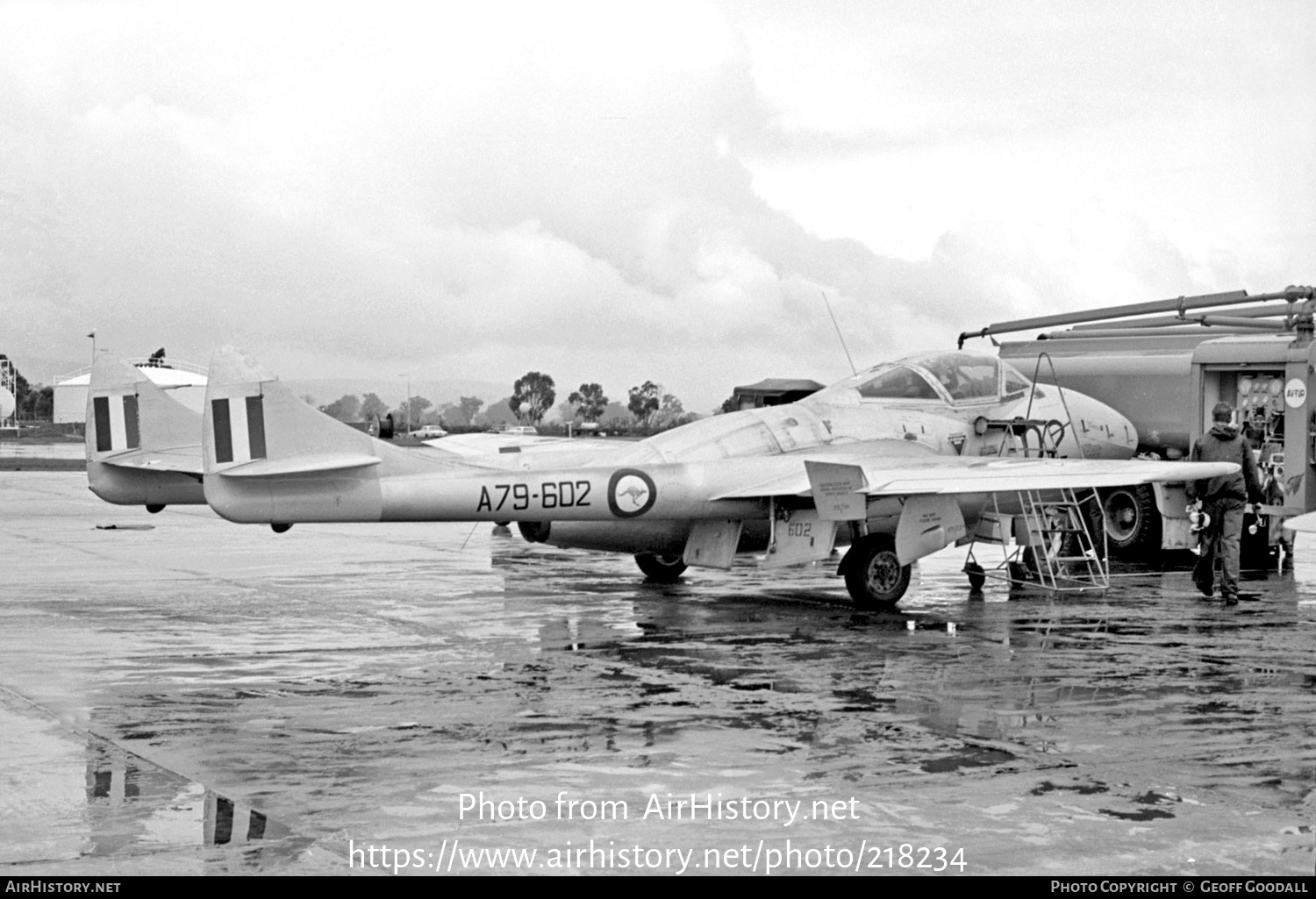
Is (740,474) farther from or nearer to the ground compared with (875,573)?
farther from the ground

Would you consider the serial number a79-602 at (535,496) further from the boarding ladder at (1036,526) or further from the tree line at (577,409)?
the tree line at (577,409)

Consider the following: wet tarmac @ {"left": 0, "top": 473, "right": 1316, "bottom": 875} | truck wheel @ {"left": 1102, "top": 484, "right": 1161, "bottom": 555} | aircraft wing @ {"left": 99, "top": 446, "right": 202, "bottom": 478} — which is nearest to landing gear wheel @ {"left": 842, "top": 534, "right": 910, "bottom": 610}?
wet tarmac @ {"left": 0, "top": 473, "right": 1316, "bottom": 875}

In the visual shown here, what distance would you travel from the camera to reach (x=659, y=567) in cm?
1795

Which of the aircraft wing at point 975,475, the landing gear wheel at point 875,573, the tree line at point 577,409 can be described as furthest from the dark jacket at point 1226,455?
the tree line at point 577,409

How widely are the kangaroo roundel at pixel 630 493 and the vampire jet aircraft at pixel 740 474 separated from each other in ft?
0.05

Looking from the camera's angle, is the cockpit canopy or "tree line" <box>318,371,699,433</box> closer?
the cockpit canopy

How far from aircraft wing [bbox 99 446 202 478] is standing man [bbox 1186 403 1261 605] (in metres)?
10.7

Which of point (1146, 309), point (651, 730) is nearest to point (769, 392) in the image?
point (1146, 309)

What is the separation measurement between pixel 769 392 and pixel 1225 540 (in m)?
19.0

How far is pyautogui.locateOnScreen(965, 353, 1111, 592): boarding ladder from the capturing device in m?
16.6

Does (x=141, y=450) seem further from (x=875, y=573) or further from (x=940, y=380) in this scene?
(x=940, y=380)

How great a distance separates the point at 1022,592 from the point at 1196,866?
10.7 m

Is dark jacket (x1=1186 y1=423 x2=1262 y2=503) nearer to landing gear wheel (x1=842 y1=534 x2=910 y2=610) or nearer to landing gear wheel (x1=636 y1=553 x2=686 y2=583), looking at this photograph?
landing gear wheel (x1=842 y1=534 x2=910 y2=610)

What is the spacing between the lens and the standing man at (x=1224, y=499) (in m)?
15.7
